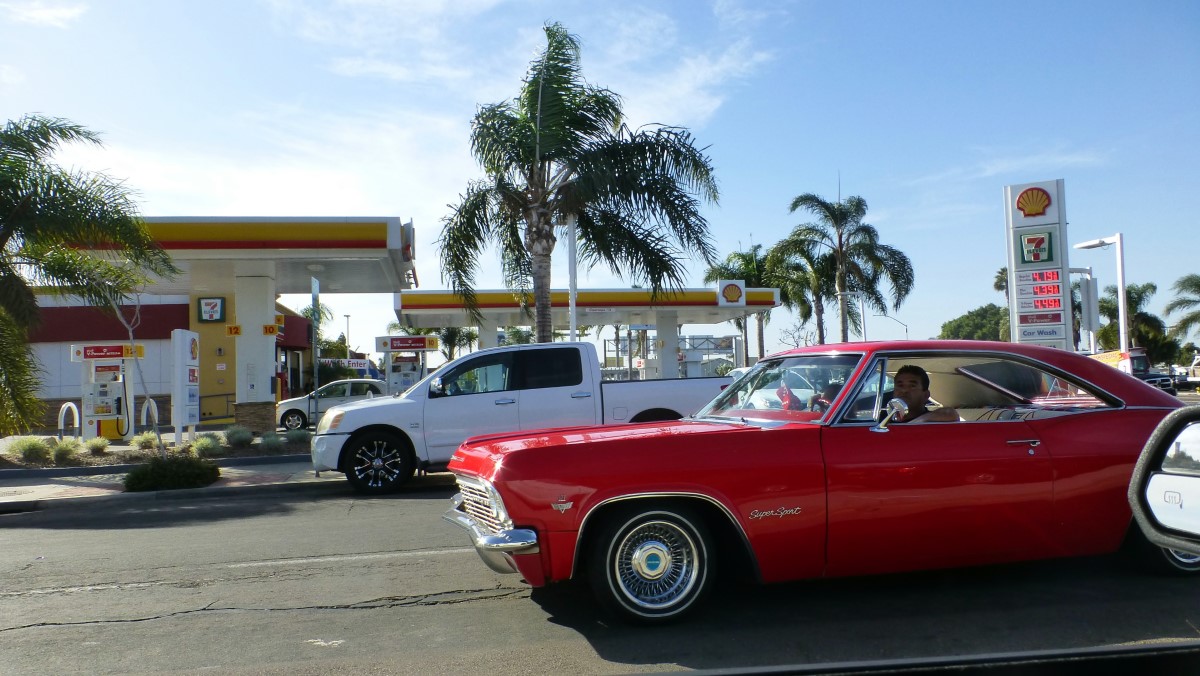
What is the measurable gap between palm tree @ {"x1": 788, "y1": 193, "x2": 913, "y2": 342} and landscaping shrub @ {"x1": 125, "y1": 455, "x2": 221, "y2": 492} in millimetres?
26905

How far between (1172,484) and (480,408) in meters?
9.64

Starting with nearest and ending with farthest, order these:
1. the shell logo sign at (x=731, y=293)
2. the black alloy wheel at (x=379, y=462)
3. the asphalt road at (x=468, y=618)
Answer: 1. the asphalt road at (x=468, y=618)
2. the black alloy wheel at (x=379, y=462)
3. the shell logo sign at (x=731, y=293)

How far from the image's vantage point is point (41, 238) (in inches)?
599

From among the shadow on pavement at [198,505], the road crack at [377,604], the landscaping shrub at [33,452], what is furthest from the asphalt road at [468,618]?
the landscaping shrub at [33,452]

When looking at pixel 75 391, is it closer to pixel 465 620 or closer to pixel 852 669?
pixel 465 620

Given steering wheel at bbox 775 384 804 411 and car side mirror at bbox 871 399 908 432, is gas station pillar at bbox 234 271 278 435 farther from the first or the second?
car side mirror at bbox 871 399 908 432

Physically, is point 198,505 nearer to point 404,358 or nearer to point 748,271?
point 404,358

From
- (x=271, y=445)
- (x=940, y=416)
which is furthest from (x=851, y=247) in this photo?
(x=940, y=416)

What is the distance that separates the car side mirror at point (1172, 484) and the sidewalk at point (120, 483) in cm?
1076

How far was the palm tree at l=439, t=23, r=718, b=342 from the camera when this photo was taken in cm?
1691

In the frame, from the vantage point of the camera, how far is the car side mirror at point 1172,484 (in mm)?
2143

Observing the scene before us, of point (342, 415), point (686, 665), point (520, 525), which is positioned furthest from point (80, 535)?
point (686, 665)

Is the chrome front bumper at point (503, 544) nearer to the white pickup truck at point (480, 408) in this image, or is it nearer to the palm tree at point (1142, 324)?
the white pickup truck at point (480, 408)

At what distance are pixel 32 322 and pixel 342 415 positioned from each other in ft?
26.4
